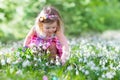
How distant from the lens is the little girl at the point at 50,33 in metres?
6.68

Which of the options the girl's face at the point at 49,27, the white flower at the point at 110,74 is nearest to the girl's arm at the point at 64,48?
the girl's face at the point at 49,27

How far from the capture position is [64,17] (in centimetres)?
1552

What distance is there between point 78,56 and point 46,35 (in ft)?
1.94

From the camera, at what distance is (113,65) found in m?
6.12

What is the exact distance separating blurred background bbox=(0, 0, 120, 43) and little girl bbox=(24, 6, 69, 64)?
3480 millimetres

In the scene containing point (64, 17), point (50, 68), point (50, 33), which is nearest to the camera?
point (50, 68)

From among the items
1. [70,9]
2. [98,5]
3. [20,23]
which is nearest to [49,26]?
[20,23]

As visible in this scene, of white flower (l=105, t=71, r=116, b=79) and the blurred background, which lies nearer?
white flower (l=105, t=71, r=116, b=79)

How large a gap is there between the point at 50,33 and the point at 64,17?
8.65m

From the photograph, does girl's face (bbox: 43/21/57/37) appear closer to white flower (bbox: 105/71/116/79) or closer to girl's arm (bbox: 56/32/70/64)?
girl's arm (bbox: 56/32/70/64)

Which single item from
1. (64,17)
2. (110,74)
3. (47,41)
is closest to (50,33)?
(47,41)

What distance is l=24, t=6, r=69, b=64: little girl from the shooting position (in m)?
6.68

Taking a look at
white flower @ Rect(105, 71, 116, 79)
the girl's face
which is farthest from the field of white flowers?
the girl's face

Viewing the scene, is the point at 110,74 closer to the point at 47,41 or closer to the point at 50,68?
the point at 50,68
